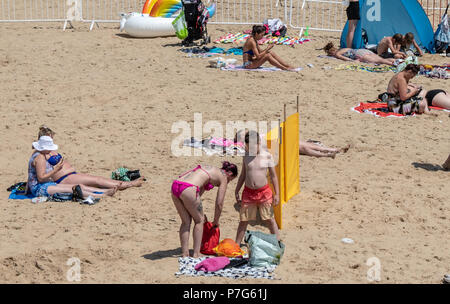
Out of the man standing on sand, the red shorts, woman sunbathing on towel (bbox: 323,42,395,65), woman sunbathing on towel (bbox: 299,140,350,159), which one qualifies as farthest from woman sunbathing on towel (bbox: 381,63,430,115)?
the red shorts

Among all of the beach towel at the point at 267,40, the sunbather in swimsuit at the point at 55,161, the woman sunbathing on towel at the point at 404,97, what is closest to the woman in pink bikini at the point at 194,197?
the sunbather in swimsuit at the point at 55,161

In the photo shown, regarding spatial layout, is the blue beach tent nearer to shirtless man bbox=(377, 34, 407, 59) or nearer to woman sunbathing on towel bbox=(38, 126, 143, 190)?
shirtless man bbox=(377, 34, 407, 59)

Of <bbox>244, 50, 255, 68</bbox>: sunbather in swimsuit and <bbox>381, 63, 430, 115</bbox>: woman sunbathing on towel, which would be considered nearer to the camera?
<bbox>381, 63, 430, 115</bbox>: woman sunbathing on towel

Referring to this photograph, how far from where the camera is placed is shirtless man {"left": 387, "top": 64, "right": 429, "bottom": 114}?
11.1 m

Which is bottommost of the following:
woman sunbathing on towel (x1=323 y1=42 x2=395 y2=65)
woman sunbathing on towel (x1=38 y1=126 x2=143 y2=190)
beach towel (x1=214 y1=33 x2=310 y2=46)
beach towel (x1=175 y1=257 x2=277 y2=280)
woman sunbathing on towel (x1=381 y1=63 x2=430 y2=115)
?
beach towel (x1=175 y1=257 x2=277 y2=280)

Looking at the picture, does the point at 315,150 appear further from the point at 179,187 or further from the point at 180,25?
the point at 180,25

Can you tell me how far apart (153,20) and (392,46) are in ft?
17.2

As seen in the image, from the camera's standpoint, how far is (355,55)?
14297 millimetres

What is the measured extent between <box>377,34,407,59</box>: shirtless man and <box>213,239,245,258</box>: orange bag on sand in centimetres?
850

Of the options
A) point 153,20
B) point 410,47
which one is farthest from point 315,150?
point 153,20

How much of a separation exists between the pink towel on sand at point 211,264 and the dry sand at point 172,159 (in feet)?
0.53

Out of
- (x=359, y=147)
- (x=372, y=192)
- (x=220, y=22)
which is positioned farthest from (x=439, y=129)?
(x=220, y=22)

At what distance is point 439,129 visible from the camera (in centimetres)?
1062

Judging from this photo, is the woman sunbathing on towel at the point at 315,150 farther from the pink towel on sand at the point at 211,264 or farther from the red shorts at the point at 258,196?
the pink towel on sand at the point at 211,264
